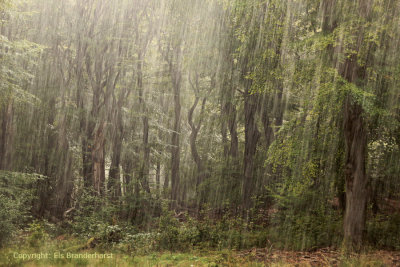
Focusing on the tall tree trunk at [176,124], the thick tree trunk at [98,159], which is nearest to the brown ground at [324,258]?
the thick tree trunk at [98,159]

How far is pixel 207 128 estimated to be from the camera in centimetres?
2506

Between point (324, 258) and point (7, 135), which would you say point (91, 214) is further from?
point (324, 258)

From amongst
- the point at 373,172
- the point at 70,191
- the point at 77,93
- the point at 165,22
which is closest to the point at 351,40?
the point at 373,172

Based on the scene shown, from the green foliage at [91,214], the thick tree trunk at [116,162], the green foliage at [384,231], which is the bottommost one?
the green foliage at [91,214]

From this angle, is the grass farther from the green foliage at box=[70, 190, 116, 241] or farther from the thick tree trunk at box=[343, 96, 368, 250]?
the green foliage at box=[70, 190, 116, 241]

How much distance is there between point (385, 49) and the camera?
1038 centimetres

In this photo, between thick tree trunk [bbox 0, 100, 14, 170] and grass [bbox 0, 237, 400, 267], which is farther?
thick tree trunk [bbox 0, 100, 14, 170]

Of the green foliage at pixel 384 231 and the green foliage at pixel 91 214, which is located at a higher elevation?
the green foliage at pixel 384 231

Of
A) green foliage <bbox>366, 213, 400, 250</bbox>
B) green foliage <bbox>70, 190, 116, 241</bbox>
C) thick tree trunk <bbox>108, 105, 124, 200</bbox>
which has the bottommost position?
green foliage <bbox>70, 190, 116, 241</bbox>

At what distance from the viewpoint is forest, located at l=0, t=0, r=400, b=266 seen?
10016 mm

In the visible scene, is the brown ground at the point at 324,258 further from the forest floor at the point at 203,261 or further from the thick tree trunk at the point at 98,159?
the thick tree trunk at the point at 98,159

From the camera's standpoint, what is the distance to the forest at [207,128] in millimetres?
10016

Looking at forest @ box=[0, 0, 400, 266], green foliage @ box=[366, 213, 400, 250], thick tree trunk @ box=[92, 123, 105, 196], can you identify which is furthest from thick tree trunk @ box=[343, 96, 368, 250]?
thick tree trunk @ box=[92, 123, 105, 196]

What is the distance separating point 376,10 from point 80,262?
421 inches
